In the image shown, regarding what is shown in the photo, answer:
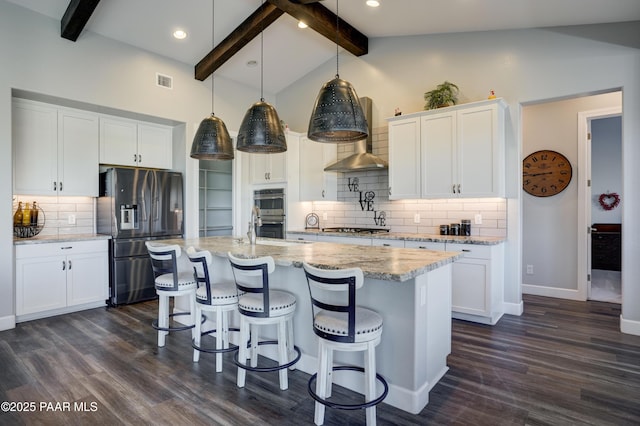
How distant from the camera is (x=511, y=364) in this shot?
2828mm

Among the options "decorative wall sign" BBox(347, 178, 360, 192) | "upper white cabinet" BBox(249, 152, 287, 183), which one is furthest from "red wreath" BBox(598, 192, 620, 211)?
"upper white cabinet" BBox(249, 152, 287, 183)

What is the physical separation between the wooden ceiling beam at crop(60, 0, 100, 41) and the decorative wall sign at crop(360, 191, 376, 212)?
3892 millimetres

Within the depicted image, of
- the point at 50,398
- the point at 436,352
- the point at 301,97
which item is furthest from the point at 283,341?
the point at 301,97

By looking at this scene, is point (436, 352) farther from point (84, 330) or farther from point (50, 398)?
point (84, 330)

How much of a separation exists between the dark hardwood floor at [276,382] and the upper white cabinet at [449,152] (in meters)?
1.56

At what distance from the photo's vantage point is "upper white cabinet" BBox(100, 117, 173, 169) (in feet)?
15.7

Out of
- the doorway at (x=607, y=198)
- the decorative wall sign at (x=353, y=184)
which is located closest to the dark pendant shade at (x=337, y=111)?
the decorative wall sign at (x=353, y=184)

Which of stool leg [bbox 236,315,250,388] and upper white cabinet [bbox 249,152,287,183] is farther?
upper white cabinet [bbox 249,152,287,183]

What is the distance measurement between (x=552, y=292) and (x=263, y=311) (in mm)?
4435

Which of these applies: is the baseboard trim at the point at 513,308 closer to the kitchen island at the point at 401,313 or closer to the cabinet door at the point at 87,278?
the kitchen island at the point at 401,313

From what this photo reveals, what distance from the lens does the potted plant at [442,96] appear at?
4.29 meters

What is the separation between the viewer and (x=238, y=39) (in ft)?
15.1

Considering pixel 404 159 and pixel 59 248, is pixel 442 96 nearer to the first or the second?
pixel 404 159

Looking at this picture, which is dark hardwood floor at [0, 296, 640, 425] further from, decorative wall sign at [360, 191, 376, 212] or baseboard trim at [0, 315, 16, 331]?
decorative wall sign at [360, 191, 376, 212]
